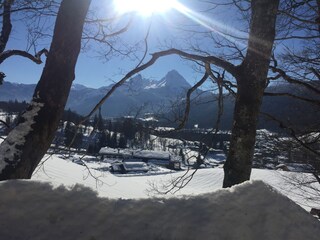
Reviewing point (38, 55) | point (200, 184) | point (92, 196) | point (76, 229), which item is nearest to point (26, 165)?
point (92, 196)

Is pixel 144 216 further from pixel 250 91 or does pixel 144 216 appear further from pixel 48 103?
pixel 250 91

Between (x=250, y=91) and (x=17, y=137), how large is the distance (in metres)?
2.58

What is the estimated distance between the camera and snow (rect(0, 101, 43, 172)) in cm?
295

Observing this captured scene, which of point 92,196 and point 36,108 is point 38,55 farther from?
point 92,196

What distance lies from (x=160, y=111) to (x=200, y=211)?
379 cm

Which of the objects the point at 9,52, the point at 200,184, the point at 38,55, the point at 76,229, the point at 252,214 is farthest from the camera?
the point at 200,184

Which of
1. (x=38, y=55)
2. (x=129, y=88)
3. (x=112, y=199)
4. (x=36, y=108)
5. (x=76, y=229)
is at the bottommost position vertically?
(x=76, y=229)

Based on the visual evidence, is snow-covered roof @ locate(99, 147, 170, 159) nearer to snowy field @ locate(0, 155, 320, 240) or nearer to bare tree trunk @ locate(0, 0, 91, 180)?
bare tree trunk @ locate(0, 0, 91, 180)

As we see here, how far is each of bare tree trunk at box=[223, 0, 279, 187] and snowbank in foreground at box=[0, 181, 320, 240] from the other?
137cm

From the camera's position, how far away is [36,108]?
3.18 m

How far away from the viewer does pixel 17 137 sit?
3027 mm

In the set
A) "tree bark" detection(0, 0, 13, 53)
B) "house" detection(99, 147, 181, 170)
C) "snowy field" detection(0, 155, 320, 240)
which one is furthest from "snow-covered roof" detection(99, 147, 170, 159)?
"snowy field" detection(0, 155, 320, 240)

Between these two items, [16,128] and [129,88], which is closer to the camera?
[16,128]

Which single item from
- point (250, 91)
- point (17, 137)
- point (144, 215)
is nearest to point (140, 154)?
point (250, 91)
